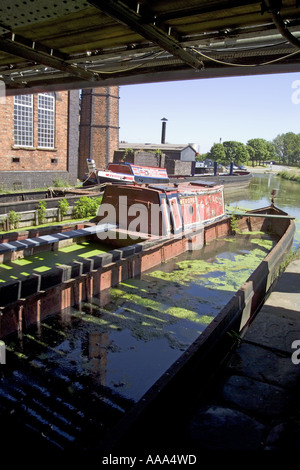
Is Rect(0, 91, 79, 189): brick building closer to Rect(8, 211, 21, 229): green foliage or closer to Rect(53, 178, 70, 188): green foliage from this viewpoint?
Rect(53, 178, 70, 188): green foliage

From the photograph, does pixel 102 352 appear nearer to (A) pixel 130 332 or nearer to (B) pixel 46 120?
(A) pixel 130 332

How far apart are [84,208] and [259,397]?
10.9 metres

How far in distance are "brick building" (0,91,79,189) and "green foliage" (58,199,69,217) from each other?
6628 millimetres

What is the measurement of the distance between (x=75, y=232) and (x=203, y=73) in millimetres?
6127

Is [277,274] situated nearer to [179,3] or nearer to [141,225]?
[141,225]

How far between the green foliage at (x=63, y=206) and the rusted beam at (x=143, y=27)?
31.7ft

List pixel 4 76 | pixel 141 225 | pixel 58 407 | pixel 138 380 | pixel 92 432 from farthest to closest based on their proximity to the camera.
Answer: pixel 141 225
pixel 4 76
pixel 138 380
pixel 58 407
pixel 92 432

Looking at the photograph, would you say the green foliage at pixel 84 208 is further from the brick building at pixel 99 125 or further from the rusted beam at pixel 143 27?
A: the brick building at pixel 99 125

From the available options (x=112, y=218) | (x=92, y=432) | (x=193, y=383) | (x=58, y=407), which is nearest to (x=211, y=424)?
(x=193, y=383)

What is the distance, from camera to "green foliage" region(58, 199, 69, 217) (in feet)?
42.3

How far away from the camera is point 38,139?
66.0 feet

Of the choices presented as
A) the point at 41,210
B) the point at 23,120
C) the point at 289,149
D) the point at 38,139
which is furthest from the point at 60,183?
the point at 289,149

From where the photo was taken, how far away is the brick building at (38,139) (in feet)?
59.6

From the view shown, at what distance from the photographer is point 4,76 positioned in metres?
5.67
